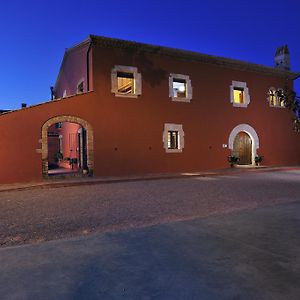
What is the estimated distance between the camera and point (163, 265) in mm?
3236

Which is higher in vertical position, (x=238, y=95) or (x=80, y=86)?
(x=80, y=86)

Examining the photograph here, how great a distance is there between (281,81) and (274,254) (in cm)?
1937

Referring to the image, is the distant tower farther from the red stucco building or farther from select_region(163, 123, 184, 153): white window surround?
select_region(163, 123, 184, 153): white window surround

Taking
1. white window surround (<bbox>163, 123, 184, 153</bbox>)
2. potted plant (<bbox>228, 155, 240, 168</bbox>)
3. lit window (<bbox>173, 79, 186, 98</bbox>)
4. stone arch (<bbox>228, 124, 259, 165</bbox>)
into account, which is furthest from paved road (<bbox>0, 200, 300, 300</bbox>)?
stone arch (<bbox>228, 124, 259, 165</bbox>)

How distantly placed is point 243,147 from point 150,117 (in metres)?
7.45

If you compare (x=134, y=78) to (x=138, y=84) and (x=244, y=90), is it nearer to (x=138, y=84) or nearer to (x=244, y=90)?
(x=138, y=84)

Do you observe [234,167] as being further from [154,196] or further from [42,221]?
[42,221]

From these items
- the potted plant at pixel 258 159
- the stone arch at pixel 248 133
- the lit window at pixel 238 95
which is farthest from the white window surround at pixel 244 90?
the potted plant at pixel 258 159

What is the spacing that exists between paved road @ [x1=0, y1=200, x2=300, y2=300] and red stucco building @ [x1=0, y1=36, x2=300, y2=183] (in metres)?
9.19

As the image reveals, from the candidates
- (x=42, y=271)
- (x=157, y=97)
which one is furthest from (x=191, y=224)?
(x=157, y=97)

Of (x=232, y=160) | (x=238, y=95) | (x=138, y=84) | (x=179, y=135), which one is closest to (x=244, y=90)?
(x=238, y=95)

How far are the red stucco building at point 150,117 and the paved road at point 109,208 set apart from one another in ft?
13.0

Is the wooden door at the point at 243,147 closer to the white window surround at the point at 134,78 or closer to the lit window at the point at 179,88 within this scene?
the lit window at the point at 179,88

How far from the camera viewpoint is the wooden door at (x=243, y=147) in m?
18.7
